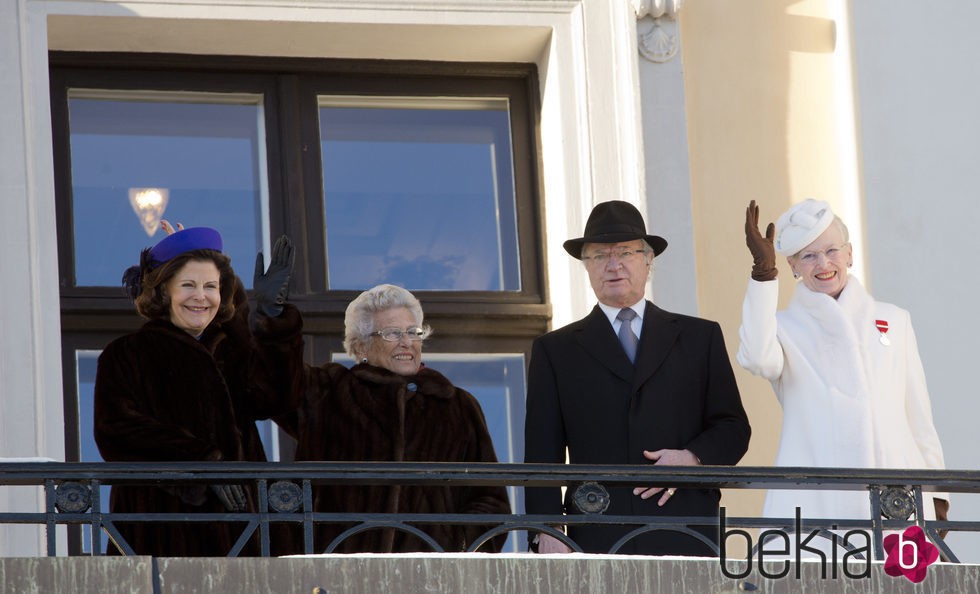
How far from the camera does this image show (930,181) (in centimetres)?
827

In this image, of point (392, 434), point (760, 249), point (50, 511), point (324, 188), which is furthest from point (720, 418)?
point (324, 188)

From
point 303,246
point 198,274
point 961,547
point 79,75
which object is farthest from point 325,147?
point 961,547

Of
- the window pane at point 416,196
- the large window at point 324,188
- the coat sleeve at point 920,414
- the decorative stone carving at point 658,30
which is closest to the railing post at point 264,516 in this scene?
the coat sleeve at point 920,414

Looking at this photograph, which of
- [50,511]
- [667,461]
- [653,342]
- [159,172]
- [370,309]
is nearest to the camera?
[50,511]

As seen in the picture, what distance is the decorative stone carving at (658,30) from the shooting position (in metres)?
8.55

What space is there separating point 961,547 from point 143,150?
135 inches

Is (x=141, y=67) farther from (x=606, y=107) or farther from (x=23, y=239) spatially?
(x=606, y=107)

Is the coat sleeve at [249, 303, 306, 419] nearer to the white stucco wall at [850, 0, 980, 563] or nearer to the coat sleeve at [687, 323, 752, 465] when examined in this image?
the coat sleeve at [687, 323, 752, 465]

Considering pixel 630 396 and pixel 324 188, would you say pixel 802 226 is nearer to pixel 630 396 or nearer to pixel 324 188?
pixel 630 396

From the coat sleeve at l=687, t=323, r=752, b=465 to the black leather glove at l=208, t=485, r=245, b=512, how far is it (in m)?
1.35

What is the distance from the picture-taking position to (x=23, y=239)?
26.0ft

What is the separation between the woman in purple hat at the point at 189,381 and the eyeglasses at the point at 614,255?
1.00 m

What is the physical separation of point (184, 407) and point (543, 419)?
3.58ft

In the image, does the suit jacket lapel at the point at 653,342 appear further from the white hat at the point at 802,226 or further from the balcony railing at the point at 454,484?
the balcony railing at the point at 454,484
